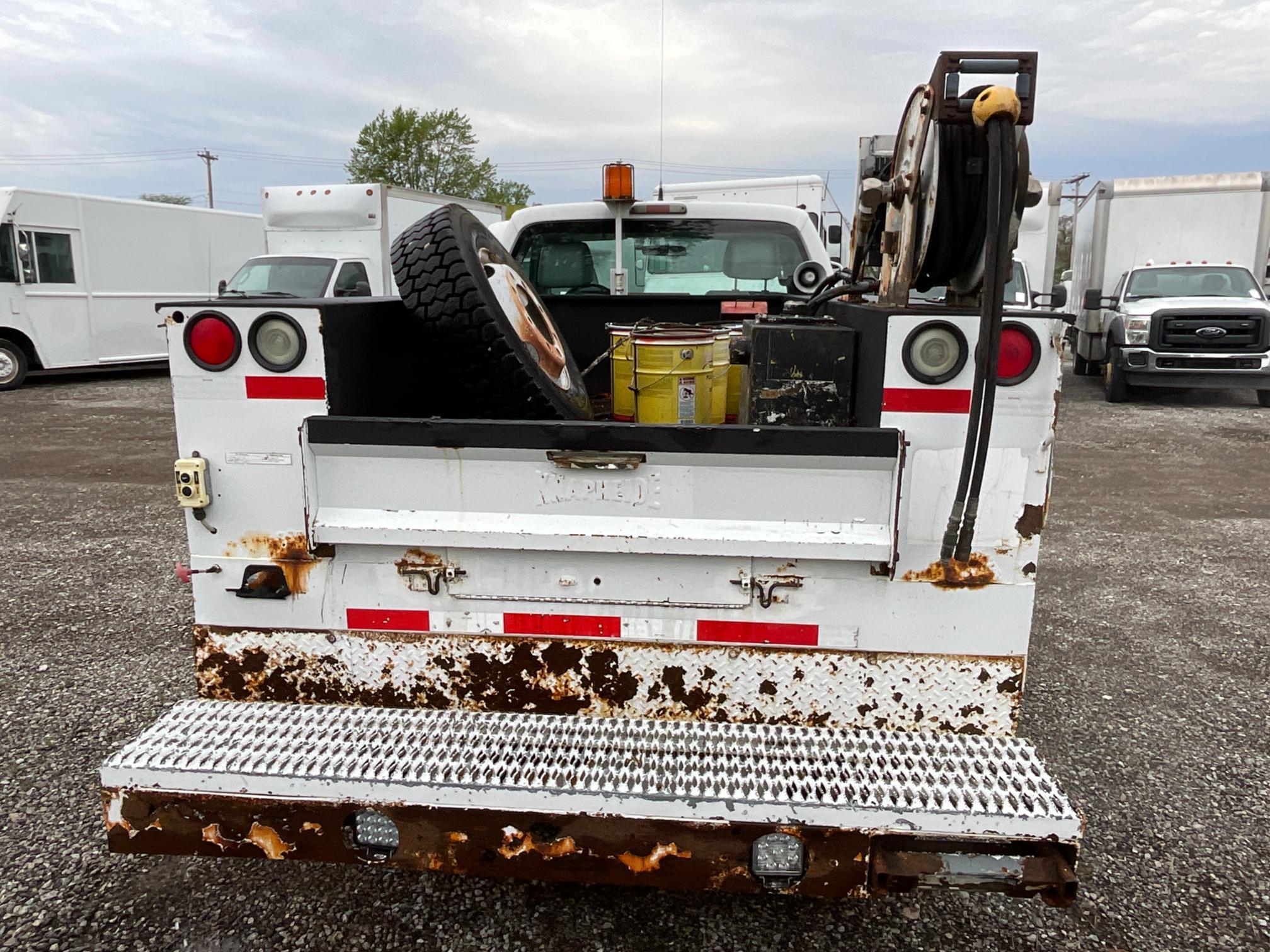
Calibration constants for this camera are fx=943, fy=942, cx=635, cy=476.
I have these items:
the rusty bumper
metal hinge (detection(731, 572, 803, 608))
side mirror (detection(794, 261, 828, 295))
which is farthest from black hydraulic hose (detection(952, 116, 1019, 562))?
side mirror (detection(794, 261, 828, 295))

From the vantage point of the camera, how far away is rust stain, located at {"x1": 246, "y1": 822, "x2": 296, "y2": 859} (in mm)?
2029

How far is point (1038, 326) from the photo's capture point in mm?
2133

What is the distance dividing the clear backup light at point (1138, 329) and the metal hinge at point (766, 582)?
13746mm

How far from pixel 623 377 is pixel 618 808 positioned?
4.59 ft

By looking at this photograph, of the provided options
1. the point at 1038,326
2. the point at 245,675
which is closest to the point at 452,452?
the point at 245,675

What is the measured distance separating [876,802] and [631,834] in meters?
0.51

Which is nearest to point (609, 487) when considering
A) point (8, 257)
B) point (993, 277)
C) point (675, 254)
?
point (993, 277)

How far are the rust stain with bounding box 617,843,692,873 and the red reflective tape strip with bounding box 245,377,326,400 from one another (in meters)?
1.32

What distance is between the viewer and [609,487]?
89.0 inches

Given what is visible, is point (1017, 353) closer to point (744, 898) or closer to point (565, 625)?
point (565, 625)

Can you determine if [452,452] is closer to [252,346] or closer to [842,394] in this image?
[252,346]

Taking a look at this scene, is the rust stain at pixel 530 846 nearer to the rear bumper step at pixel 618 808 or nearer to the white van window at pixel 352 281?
the rear bumper step at pixel 618 808

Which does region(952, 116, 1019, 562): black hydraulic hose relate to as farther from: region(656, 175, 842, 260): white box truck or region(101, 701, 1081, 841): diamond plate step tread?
region(656, 175, 842, 260): white box truck

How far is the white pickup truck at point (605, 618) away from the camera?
1.96m
